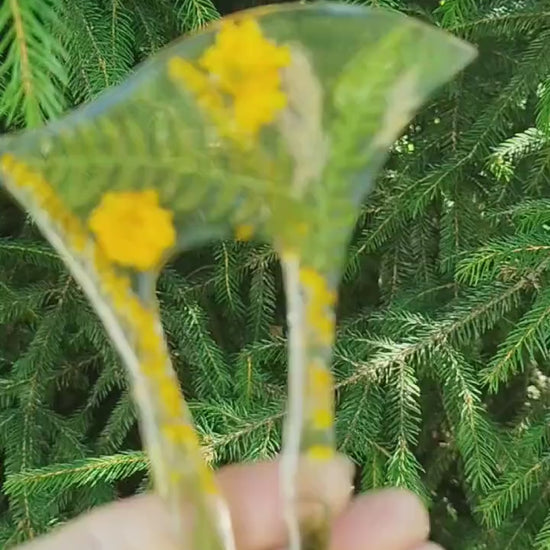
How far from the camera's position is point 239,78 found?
0.61 m

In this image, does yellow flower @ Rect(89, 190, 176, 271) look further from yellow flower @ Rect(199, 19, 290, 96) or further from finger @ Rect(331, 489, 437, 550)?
finger @ Rect(331, 489, 437, 550)

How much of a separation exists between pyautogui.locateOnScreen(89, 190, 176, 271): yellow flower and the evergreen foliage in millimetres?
319

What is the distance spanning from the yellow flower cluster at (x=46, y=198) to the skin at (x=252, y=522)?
10.7 inches

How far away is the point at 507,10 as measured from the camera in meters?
0.97

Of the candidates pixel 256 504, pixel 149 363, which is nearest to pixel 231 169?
pixel 149 363

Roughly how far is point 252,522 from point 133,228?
309 mm

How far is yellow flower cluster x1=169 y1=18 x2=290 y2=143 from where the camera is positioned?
0.60m

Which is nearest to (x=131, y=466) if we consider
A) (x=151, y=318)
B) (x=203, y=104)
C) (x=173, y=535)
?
(x=173, y=535)

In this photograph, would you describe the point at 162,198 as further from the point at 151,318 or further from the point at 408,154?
the point at 408,154

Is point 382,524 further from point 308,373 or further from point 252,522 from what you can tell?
point 308,373

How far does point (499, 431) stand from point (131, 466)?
43 cm

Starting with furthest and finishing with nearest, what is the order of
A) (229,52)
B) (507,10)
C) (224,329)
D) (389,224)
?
(224,329), (389,224), (507,10), (229,52)

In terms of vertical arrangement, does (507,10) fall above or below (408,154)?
above

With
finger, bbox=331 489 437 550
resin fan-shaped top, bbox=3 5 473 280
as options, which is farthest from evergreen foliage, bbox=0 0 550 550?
resin fan-shaped top, bbox=3 5 473 280
